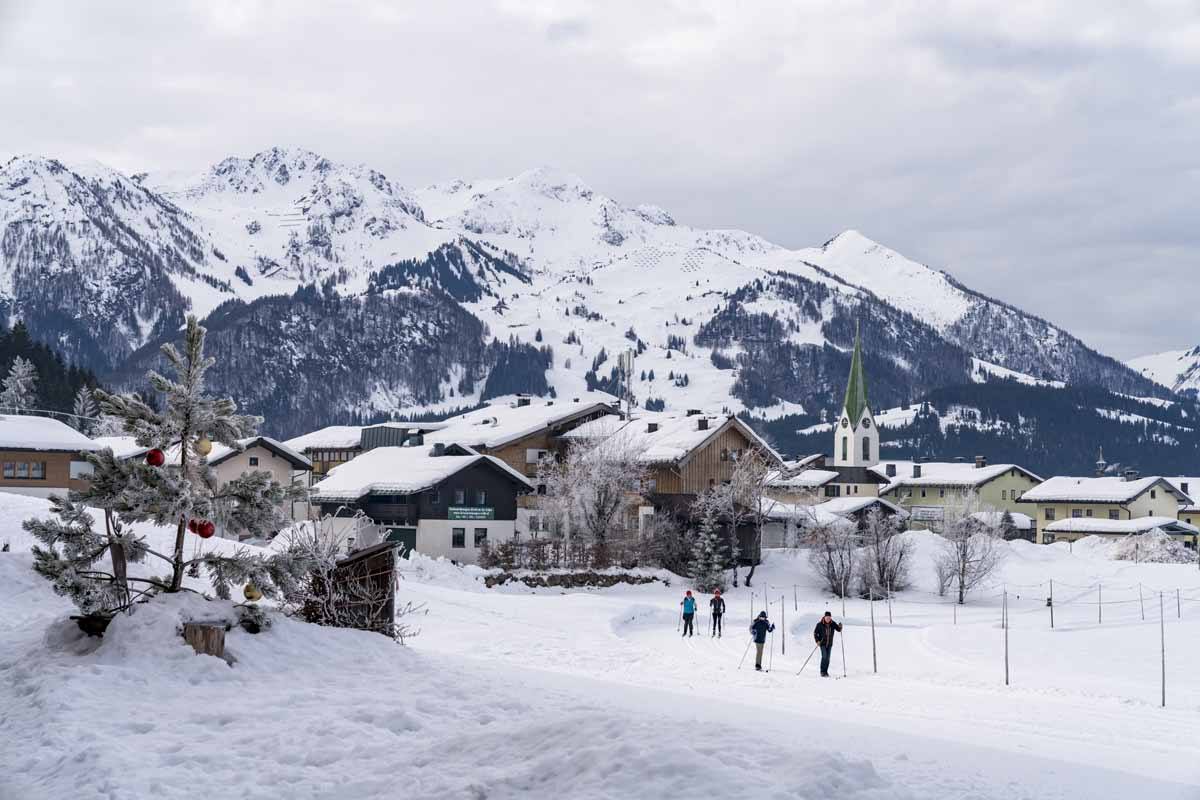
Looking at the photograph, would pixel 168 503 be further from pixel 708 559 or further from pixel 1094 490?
pixel 1094 490

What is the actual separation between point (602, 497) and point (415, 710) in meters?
43.6

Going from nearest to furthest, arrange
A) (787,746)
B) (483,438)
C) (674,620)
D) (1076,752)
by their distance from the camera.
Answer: (787,746)
(1076,752)
(674,620)
(483,438)

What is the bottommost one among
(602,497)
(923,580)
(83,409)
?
(923,580)

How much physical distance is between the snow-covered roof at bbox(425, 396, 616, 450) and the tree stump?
54.5 m

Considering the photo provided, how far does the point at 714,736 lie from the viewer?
1052cm

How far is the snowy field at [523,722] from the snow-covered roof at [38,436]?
33.6 meters

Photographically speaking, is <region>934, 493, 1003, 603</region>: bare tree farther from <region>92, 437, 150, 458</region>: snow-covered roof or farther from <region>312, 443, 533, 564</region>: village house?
<region>92, 437, 150, 458</region>: snow-covered roof

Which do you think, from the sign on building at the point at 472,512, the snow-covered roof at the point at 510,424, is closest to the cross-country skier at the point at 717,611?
the sign on building at the point at 472,512

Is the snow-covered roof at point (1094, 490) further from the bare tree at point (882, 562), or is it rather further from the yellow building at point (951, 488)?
the bare tree at point (882, 562)

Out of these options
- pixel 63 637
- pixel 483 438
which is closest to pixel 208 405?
pixel 63 637

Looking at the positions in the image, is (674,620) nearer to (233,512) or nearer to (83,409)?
(233,512)

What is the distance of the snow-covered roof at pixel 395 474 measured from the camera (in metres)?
56.1

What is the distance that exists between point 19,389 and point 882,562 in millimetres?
72952

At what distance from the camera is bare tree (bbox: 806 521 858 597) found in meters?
53.7
